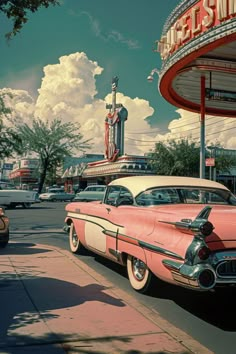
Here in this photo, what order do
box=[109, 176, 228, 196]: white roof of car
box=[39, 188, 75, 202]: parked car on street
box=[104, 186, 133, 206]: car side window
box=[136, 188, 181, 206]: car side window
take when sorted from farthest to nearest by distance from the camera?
box=[39, 188, 75, 202]: parked car on street, box=[104, 186, 133, 206]: car side window, box=[109, 176, 228, 196]: white roof of car, box=[136, 188, 181, 206]: car side window

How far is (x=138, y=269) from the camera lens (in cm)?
596

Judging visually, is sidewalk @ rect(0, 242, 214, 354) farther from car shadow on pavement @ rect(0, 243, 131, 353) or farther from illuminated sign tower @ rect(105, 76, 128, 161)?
illuminated sign tower @ rect(105, 76, 128, 161)

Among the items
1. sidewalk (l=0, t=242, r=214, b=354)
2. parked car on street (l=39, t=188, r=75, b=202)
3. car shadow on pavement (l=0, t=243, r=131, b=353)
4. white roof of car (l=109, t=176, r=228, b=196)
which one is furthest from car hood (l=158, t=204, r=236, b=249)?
parked car on street (l=39, t=188, r=75, b=202)

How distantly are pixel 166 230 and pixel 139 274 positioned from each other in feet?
3.75

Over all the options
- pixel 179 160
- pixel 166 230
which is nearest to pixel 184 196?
pixel 166 230

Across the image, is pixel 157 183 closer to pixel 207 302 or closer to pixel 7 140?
pixel 207 302

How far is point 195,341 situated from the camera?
421cm

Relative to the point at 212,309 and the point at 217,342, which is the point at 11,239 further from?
the point at 217,342

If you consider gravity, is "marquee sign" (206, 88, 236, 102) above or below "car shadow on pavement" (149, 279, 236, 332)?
above

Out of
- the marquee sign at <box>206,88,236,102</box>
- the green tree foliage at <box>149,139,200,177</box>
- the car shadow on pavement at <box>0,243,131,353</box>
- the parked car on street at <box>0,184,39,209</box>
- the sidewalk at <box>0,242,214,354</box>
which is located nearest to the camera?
the sidewalk at <box>0,242,214,354</box>

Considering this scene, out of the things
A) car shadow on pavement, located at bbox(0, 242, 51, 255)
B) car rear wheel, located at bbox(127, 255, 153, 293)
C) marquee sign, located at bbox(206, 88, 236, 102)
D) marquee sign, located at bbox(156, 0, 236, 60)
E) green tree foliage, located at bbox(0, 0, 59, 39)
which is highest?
A: marquee sign, located at bbox(156, 0, 236, 60)

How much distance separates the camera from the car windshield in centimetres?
627

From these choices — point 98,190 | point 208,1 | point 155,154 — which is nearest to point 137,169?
point 155,154

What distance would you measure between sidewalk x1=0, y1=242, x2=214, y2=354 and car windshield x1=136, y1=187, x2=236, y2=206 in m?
1.35
